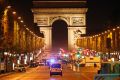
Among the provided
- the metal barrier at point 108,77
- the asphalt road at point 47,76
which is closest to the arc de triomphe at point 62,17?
the asphalt road at point 47,76

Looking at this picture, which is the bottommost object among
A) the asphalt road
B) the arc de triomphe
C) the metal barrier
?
the asphalt road

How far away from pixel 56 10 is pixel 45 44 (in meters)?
15.4

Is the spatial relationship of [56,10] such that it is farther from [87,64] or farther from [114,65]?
[114,65]

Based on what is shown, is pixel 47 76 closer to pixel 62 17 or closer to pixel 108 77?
pixel 108 77

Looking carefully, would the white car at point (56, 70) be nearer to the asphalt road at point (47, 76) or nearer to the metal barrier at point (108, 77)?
the asphalt road at point (47, 76)

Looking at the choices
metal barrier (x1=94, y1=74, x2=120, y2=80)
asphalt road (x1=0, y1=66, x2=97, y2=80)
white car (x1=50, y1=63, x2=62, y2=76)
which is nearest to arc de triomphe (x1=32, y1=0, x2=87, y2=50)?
asphalt road (x1=0, y1=66, x2=97, y2=80)

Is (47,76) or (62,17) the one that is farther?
(62,17)

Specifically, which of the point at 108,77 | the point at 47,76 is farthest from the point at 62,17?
the point at 108,77

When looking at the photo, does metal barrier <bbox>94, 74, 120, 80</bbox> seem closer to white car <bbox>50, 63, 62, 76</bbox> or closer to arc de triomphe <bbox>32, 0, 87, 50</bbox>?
white car <bbox>50, 63, 62, 76</bbox>

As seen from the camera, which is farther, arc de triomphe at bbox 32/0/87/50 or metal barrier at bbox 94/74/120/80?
arc de triomphe at bbox 32/0/87/50

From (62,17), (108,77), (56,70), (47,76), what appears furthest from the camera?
(62,17)

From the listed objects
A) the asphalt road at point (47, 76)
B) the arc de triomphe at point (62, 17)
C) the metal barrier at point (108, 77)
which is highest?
the arc de triomphe at point (62, 17)

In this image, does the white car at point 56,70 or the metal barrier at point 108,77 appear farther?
the white car at point 56,70

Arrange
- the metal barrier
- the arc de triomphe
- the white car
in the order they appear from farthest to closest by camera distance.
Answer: the arc de triomphe, the white car, the metal barrier
